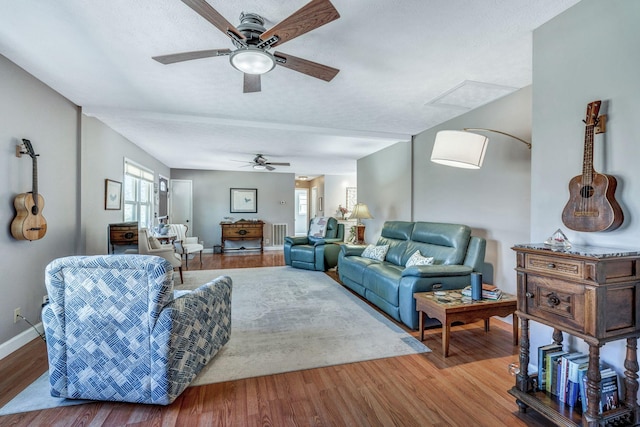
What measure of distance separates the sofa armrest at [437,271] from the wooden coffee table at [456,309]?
216 millimetres

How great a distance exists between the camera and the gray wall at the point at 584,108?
152cm

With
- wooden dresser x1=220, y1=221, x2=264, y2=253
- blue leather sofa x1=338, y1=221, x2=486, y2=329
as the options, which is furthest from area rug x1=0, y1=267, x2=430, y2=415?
wooden dresser x1=220, y1=221, x2=264, y2=253

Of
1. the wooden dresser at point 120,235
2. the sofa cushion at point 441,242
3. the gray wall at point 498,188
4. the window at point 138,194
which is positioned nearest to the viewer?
the gray wall at point 498,188

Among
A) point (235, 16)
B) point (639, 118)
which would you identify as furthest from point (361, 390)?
point (235, 16)

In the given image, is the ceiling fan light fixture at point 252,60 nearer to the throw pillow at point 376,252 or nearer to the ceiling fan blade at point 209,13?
the ceiling fan blade at point 209,13

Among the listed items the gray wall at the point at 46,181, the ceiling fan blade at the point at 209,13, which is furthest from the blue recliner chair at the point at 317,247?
the ceiling fan blade at the point at 209,13

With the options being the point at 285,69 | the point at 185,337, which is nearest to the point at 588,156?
the point at 285,69

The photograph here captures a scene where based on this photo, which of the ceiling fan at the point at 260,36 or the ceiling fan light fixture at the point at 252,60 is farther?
the ceiling fan light fixture at the point at 252,60

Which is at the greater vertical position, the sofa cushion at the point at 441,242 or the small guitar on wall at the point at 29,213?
the small guitar on wall at the point at 29,213

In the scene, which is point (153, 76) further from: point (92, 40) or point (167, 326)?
point (167, 326)

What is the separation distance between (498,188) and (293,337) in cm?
275

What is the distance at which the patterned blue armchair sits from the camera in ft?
5.42

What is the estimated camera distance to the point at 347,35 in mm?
2020

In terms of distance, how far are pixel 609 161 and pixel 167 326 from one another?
8.80ft
